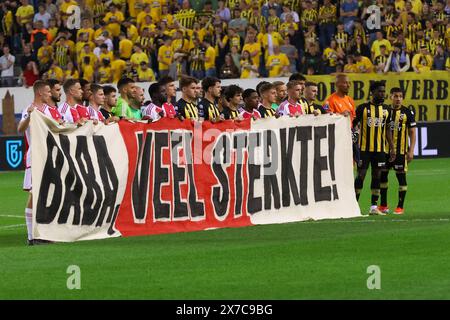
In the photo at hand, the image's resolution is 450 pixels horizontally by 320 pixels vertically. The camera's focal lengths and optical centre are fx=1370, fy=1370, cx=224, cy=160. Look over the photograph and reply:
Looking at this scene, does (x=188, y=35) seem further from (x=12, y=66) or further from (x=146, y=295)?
(x=146, y=295)

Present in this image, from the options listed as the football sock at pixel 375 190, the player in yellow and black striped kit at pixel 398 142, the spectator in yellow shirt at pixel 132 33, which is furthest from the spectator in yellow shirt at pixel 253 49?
the football sock at pixel 375 190

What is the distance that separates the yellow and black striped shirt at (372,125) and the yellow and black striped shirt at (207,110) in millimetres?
2478

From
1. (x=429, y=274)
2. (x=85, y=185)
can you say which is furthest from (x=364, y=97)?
(x=429, y=274)

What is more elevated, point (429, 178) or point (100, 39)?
point (100, 39)

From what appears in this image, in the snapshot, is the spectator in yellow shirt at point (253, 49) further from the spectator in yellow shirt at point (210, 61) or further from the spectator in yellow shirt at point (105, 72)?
the spectator in yellow shirt at point (105, 72)

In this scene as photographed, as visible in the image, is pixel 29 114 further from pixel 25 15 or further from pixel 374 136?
pixel 25 15

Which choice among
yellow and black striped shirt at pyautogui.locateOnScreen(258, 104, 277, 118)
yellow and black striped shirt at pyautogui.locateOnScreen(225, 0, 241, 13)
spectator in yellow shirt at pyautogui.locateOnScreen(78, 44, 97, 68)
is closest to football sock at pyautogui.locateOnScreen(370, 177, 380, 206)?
yellow and black striped shirt at pyautogui.locateOnScreen(258, 104, 277, 118)

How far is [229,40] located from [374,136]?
15134 mm

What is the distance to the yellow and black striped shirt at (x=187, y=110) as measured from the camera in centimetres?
1844

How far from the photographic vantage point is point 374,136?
65.5 feet

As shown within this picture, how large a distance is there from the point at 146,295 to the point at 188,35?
24.4m

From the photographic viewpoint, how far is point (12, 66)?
36.1 meters

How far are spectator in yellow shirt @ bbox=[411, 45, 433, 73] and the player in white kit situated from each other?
1833 cm

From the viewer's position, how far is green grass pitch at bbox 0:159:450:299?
38.3ft
